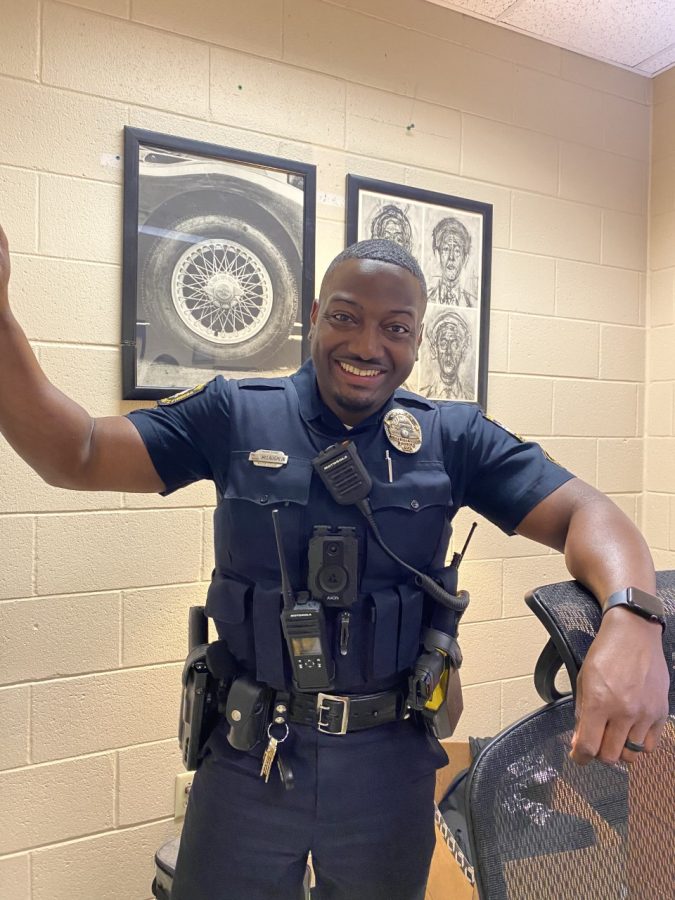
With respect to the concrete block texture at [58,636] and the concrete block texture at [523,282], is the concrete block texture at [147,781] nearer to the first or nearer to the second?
the concrete block texture at [58,636]

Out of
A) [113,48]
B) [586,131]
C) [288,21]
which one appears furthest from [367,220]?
[586,131]

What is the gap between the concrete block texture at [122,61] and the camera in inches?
57.2

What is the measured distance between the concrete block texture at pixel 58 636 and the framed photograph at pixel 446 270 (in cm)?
101

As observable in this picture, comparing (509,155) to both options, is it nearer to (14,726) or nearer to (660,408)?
(660,408)

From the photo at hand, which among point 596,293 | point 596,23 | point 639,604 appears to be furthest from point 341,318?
point 596,23

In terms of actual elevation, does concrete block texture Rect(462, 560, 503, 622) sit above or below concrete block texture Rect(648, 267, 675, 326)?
below

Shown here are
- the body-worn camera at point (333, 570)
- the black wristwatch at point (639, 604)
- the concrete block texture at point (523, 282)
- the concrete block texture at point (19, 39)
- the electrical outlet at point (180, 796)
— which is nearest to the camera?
the black wristwatch at point (639, 604)

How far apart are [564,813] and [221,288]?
135 cm

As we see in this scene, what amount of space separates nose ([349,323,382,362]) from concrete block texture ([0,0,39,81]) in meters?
1.00

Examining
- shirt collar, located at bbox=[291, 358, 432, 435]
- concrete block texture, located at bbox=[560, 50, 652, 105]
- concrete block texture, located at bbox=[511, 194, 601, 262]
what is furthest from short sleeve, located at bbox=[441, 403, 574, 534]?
concrete block texture, located at bbox=[560, 50, 652, 105]

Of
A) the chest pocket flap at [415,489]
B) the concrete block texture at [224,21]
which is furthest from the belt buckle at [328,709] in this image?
the concrete block texture at [224,21]

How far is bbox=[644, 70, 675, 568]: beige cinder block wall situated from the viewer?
2.21 m

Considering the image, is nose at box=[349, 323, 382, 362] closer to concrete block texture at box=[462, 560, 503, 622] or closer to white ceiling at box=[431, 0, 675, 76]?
concrete block texture at box=[462, 560, 503, 622]

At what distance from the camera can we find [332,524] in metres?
1.04
